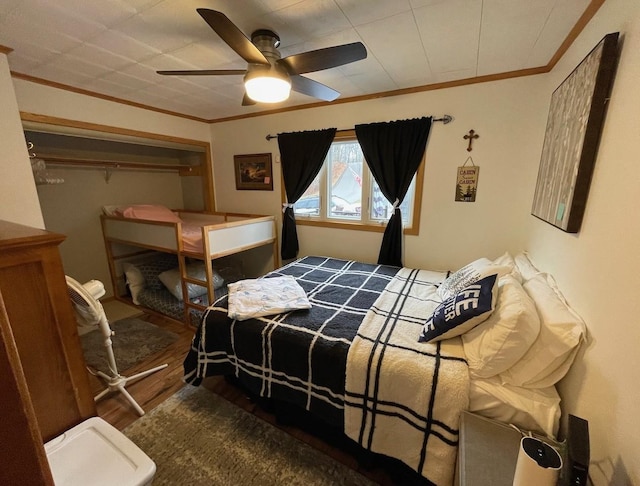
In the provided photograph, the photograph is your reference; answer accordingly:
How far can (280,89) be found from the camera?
1.54 meters

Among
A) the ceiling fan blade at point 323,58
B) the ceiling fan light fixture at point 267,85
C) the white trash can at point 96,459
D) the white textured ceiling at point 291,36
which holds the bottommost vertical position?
the white trash can at point 96,459

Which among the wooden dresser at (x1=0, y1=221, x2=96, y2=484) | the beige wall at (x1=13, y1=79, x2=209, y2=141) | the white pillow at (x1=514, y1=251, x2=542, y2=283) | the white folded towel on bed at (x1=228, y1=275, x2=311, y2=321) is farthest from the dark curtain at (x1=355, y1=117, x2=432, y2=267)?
the wooden dresser at (x1=0, y1=221, x2=96, y2=484)

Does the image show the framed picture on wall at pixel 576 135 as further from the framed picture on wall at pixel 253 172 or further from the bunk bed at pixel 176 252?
the framed picture on wall at pixel 253 172

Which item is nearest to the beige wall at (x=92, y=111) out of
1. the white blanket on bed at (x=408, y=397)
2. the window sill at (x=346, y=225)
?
the window sill at (x=346, y=225)

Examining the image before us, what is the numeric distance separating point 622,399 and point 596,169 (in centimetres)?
89

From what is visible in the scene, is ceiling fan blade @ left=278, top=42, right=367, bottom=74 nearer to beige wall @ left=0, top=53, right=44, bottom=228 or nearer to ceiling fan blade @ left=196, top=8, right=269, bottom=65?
ceiling fan blade @ left=196, top=8, right=269, bottom=65

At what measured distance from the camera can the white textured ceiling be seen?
4.26 ft

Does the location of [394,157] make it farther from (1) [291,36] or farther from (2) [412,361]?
(2) [412,361]

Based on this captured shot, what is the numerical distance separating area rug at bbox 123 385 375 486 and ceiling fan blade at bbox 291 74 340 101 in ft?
7.18

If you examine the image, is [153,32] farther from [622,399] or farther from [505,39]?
[622,399]

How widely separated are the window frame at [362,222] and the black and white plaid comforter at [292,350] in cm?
96

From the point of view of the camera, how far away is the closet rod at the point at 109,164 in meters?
2.83

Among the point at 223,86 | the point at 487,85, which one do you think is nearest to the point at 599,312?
the point at 487,85

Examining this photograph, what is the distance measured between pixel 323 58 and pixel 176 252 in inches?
89.0
